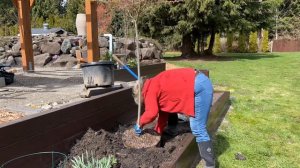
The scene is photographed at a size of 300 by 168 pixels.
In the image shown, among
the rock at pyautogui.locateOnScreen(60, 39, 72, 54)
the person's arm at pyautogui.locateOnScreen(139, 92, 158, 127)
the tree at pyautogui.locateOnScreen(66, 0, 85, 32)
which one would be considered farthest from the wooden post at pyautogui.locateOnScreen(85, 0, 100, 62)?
the tree at pyautogui.locateOnScreen(66, 0, 85, 32)

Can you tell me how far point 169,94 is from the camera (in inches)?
132

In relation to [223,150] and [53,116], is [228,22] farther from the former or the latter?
[53,116]

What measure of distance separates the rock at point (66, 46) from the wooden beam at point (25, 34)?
7.73 ft

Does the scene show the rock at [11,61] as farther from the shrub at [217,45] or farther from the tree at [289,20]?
the tree at [289,20]

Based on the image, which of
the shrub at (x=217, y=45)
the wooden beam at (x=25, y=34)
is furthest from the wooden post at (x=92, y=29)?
the shrub at (x=217, y=45)

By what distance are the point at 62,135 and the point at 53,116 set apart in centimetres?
25

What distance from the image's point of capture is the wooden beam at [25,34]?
33.9ft

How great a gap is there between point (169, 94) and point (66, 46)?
10.2 m

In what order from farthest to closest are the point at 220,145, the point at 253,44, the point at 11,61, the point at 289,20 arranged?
the point at 289,20
the point at 253,44
the point at 11,61
the point at 220,145

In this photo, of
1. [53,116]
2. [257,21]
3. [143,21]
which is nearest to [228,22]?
[257,21]

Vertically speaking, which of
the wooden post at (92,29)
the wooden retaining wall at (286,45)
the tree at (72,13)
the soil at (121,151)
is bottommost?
the wooden retaining wall at (286,45)

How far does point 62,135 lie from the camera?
10.4ft

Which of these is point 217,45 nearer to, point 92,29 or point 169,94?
point 92,29

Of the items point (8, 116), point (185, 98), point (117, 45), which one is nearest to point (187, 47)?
point (117, 45)
